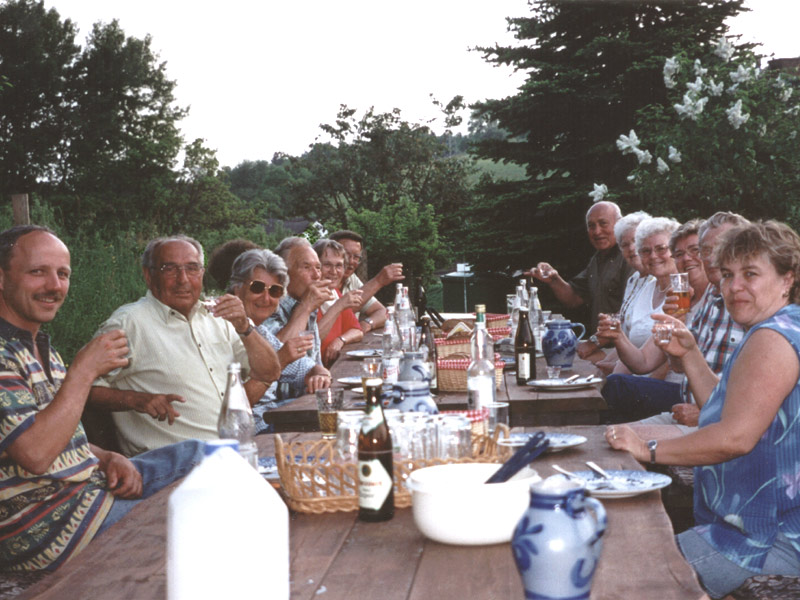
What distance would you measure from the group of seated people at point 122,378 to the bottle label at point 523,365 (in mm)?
852

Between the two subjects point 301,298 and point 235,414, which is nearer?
point 235,414

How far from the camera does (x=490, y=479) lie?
156cm

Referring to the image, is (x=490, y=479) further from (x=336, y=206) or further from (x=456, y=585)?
(x=336, y=206)

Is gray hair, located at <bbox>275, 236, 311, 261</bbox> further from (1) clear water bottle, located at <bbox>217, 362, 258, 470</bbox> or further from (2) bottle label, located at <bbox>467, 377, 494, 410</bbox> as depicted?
(1) clear water bottle, located at <bbox>217, 362, 258, 470</bbox>

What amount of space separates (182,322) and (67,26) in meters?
29.6

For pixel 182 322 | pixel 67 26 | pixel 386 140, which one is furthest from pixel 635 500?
pixel 67 26

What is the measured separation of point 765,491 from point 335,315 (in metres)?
3.46

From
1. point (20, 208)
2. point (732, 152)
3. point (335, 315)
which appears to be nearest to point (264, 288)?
point (335, 315)

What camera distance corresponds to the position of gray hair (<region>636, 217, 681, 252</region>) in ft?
16.2

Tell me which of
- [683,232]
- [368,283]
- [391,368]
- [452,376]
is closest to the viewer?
[391,368]

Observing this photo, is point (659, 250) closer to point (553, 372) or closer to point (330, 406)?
point (553, 372)

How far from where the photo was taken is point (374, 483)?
172cm

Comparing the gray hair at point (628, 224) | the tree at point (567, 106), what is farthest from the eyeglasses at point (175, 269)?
the tree at point (567, 106)

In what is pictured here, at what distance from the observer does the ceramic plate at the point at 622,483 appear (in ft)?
6.03
